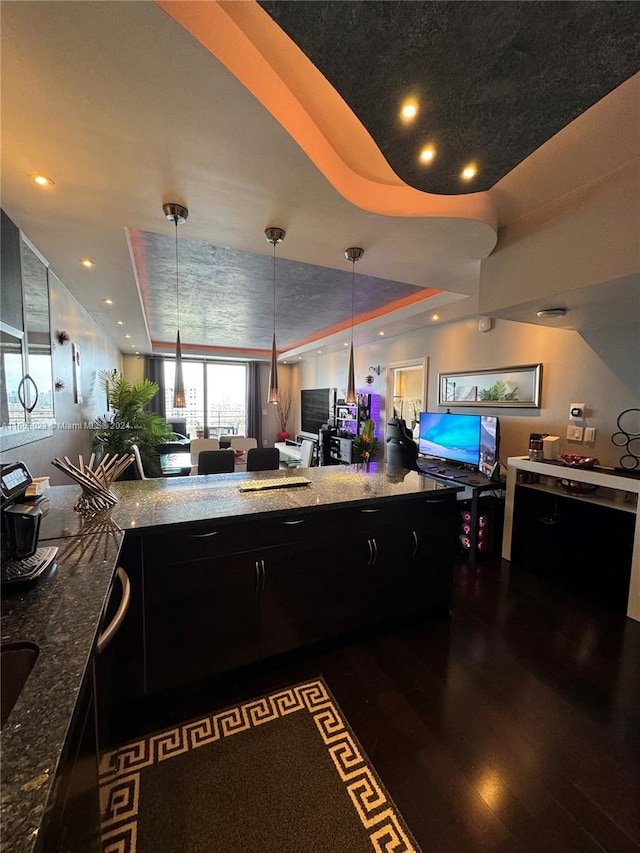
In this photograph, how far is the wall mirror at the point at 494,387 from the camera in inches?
130

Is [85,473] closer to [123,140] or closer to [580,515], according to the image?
[123,140]

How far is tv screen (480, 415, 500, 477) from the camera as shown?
3242 mm

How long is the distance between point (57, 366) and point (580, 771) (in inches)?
152

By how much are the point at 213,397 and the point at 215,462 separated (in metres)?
6.09

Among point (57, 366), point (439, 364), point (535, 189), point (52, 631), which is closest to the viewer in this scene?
point (52, 631)

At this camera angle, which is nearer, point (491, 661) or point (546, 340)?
point (491, 661)

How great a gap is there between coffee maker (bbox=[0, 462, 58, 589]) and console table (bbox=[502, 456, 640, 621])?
318cm

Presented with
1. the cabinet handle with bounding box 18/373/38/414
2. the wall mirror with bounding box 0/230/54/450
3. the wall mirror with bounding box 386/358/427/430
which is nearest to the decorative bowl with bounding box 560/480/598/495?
the wall mirror with bounding box 386/358/427/430

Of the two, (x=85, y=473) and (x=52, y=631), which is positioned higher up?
(x=85, y=473)

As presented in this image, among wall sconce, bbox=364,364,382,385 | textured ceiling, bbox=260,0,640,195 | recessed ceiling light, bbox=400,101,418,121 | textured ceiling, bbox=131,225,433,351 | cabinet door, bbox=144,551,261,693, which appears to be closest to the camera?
textured ceiling, bbox=260,0,640,195

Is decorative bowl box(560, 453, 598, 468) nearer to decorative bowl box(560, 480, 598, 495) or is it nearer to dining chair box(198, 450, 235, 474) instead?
decorative bowl box(560, 480, 598, 495)

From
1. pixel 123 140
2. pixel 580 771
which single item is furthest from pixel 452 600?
pixel 123 140

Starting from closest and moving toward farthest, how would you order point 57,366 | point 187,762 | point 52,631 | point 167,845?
point 52,631, point 167,845, point 187,762, point 57,366

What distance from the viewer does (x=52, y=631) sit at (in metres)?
0.86
